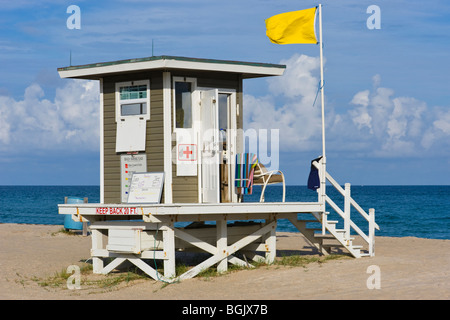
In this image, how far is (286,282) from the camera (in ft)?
44.8

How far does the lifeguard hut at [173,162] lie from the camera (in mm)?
14891

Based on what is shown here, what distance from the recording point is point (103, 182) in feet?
53.4

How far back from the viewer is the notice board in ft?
49.6

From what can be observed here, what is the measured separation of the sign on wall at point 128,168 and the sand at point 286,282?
1.94m

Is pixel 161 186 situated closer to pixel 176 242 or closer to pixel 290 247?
pixel 176 242

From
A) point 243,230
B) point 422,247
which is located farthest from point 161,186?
point 422,247

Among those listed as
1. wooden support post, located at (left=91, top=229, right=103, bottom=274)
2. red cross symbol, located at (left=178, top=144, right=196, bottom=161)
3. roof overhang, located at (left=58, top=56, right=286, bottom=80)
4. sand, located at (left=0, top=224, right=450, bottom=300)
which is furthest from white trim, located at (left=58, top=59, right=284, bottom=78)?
sand, located at (left=0, top=224, right=450, bottom=300)

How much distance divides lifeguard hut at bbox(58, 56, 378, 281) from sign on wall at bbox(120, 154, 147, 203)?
2 cm

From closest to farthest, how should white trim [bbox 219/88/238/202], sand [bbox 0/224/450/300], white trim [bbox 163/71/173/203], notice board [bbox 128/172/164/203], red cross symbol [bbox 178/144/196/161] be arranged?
sand [bbox 0/224/450/300]
notice board [bbox 128/172/164/203]
white trim [bbox 163/71/173/203]
red cross symbol [bbox 178/144/196/161]
white trim [bbox 219/88/238/202]

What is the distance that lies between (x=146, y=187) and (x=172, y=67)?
8.41 ft

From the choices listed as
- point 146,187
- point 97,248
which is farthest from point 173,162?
point 97,248

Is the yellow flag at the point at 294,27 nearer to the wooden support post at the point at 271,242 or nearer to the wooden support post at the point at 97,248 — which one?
the wooden support post at the point at 271,242

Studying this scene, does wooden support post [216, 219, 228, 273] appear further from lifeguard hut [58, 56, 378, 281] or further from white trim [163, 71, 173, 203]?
white trim [163, 71, 173, 203]

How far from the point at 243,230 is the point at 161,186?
2404 millimetres
